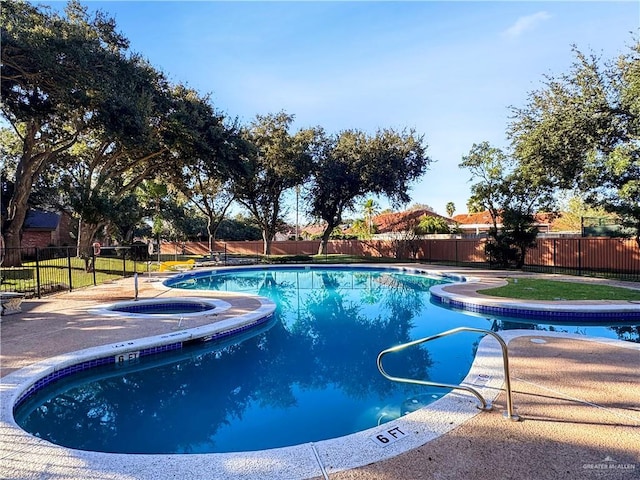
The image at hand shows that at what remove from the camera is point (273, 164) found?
23.3 metres

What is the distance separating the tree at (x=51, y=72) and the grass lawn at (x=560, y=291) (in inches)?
553

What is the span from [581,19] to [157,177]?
21904 mm

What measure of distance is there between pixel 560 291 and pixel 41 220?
112ft

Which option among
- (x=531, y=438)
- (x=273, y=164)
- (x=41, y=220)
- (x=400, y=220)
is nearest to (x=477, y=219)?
(x=400, y=220)

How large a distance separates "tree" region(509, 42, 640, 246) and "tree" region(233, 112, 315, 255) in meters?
12.8

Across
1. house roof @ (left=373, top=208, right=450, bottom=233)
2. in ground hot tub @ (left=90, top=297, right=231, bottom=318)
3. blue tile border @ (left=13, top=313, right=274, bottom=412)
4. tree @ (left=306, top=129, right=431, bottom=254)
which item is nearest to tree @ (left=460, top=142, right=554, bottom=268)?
tree @ (left=306, top=129, right=431, bottom=254)

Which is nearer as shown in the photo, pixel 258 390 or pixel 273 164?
pixel 258 390

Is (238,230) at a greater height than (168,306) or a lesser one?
greater

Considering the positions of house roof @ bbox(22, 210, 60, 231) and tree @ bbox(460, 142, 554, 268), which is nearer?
tree @ bbox(460, 142, 554, 268)

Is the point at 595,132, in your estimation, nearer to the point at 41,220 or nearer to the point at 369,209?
the point at 369,209

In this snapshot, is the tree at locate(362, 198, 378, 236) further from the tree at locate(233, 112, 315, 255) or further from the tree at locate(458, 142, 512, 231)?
the tree at locate(458, 142, 512, 231)

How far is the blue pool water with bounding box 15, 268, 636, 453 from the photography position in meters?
3.98

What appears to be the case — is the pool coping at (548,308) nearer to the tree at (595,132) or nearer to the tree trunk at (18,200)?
the tree at (595,132)

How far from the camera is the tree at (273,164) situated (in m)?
23.0
